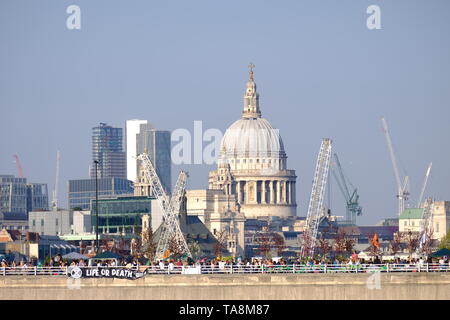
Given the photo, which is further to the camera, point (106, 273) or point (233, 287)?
point (106, 273)

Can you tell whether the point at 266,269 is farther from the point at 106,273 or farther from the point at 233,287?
the point at 106,273

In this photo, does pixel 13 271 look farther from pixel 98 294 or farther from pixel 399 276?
pixel 399 276

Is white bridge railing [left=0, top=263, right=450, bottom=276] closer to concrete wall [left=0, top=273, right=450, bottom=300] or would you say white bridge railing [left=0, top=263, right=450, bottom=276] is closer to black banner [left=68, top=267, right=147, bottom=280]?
black banner [left=68, top=267, right=147, bottom=280]

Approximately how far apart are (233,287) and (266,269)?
4.03 meters

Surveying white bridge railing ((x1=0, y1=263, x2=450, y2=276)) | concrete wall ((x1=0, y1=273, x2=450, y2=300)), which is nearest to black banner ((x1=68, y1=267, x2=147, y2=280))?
concrete wall ((x1=0, y1=273, x2=450, y2=300))

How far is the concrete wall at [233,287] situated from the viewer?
11375cm

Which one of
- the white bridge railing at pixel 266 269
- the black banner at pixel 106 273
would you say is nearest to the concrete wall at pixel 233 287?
the black banner at pixel 106 273

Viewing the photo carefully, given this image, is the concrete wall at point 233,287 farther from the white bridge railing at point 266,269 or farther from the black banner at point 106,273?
the white bridge railing at point 266,269

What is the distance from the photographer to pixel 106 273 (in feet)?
385

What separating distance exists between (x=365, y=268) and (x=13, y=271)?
23.3 m

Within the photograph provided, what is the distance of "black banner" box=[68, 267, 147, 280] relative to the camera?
117375mm

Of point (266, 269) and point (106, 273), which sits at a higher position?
point (266, 269)

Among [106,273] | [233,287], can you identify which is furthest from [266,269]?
[106,273]
